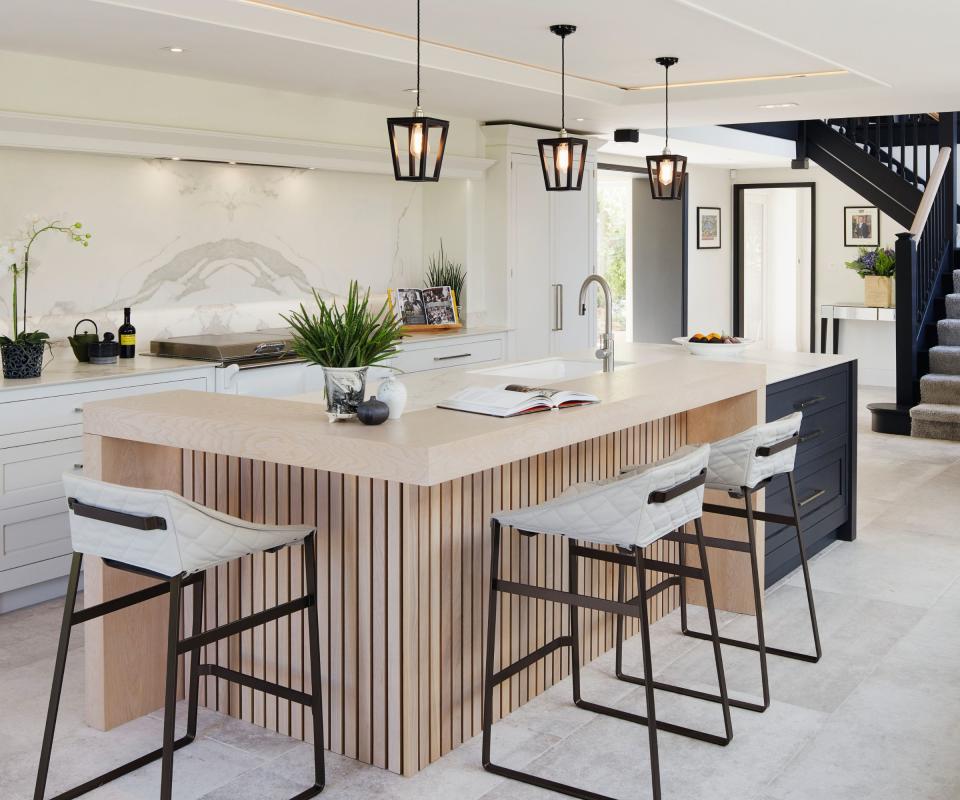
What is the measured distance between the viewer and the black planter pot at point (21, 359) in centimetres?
440

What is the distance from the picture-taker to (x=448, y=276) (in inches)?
275

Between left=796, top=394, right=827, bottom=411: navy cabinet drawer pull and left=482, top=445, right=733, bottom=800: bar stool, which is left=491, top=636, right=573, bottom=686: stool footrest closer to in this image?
left=482, top=445, right=733, bottom=800: bar stool

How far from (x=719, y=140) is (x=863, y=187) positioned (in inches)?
61.4

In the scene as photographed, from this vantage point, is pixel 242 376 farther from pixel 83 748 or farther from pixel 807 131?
pixel 807 131

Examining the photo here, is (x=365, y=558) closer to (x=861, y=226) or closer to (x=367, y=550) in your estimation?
(x=367, y=550)

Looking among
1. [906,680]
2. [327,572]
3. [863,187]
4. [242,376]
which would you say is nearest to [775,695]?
[906,680]

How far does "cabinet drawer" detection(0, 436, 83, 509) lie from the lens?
4.23m

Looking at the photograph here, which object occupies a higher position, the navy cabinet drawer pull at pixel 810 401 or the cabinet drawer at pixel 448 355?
the cabinet drawer at pixel 448 355

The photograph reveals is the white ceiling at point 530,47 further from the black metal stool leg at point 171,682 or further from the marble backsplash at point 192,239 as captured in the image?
the black metal stool leg at point 171,682

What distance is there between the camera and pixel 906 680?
366 cm

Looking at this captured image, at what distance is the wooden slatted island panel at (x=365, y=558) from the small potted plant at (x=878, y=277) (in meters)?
7.27

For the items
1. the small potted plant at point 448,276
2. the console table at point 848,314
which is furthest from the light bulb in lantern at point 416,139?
the console table at point 848,314

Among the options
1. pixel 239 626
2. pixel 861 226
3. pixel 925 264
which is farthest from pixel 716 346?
pixel 861 226

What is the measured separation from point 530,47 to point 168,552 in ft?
10.7
